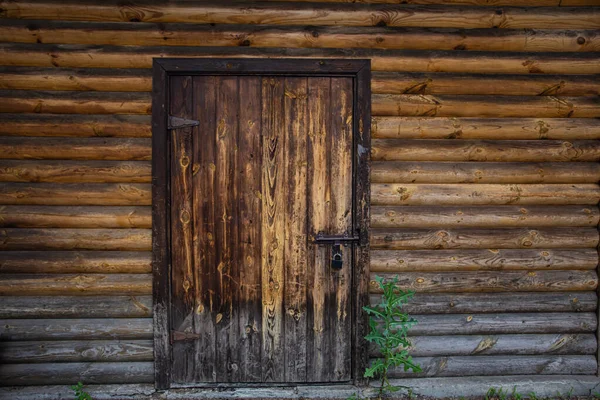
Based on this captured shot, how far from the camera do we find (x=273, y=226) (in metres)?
3.71

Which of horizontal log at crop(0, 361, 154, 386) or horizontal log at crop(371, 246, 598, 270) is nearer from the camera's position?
horizontal log at crop(0, 361, 154, 386)

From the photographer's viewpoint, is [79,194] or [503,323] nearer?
[79,194]

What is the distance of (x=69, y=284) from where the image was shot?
3.65 meters

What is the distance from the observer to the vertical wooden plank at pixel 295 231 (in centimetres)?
369

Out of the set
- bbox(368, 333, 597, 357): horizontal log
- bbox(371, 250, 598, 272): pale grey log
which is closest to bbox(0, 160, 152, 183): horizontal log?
bbox(371, 250, 598, 272): pale grey log

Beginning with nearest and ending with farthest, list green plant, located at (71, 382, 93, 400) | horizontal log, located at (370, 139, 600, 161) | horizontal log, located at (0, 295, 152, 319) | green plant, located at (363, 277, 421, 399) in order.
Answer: green plant, located at (363, 277, 421, 399) < green plant, located at (71, 382, 93, 400) < horizontal log, located at (0, 295, 152, 319) < horizontal log, located at (370, 139, 600, 161)

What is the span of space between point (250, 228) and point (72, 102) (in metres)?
1.76

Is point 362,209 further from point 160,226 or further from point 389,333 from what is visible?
point 160,226

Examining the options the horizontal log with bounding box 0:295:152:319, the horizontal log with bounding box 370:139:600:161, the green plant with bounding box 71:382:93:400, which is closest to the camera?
the green plant with bounding box 71:382:93:400

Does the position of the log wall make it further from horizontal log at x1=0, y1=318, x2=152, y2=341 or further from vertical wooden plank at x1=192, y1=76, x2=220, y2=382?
vertical wooden plank at x1=192, y1=76, x2=220, y2=382

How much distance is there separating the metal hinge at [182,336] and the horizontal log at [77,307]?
0.83 ft

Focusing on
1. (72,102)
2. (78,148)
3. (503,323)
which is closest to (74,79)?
(72,102)

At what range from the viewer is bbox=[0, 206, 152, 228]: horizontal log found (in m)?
3.62

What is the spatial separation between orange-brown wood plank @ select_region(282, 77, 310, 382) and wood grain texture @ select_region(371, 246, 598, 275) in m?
0.65
